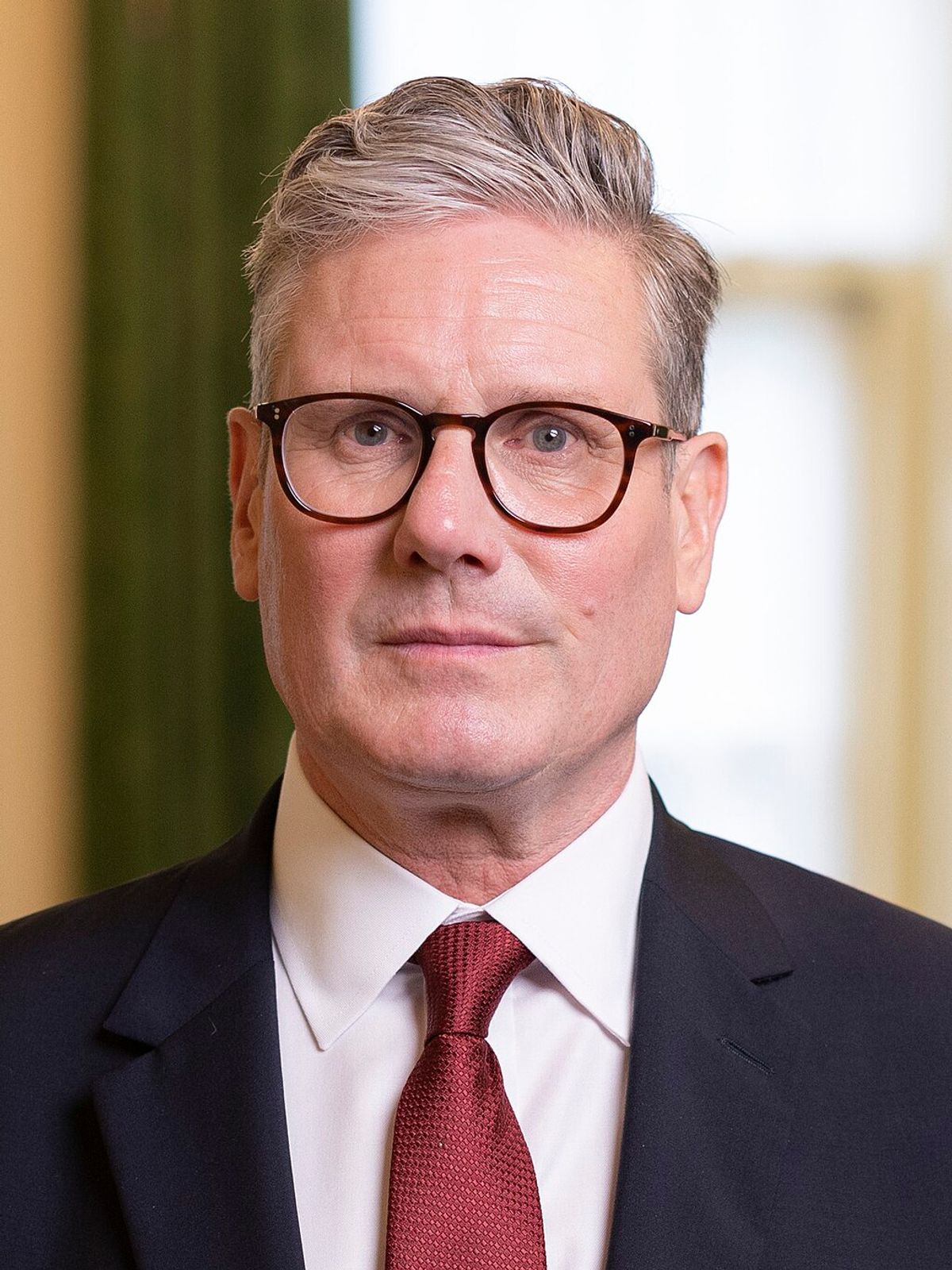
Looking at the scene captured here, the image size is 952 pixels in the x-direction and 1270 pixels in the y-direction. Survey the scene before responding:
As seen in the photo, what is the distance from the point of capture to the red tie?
3.96ft

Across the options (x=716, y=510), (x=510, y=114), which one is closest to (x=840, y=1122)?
(x=716, y=510)

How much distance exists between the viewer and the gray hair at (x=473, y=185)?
1344mm

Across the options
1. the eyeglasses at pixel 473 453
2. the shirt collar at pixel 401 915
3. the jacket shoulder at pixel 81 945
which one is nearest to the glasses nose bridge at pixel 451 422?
the eyeglasses at pixel 473 453

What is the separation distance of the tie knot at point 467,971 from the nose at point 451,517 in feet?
1.09

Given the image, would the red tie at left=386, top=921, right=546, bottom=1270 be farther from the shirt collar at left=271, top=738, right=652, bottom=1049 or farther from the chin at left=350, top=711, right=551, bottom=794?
the chin at left=350, top=711, right=551, bottom=794

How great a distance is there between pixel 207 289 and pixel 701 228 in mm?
1070

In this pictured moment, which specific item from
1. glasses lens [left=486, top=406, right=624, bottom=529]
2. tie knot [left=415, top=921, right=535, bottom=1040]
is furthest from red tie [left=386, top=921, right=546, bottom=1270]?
glasses lens [left=486, top=406, right=624, bottom=529]

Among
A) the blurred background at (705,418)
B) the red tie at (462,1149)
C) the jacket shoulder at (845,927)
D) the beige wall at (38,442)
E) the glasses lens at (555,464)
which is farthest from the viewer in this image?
the blurred background at (705,418)

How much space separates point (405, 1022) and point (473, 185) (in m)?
0.76

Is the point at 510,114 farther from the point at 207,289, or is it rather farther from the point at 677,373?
the point at 207,289

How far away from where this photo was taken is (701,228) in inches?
127

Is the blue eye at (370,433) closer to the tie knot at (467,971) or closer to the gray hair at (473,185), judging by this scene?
the gray hair at (473,185)

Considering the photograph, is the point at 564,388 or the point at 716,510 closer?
the point at 564,388

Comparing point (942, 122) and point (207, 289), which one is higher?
point (942, 122)
